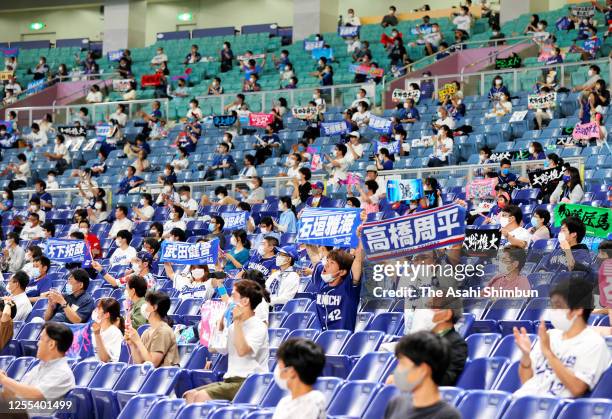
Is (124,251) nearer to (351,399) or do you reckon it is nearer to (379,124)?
(379,124)

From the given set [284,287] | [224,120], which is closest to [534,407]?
[284,287]

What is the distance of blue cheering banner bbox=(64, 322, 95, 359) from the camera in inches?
380

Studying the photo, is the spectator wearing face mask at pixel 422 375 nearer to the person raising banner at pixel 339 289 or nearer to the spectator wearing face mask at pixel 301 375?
the spectator wearing face mask at pixel 301 375

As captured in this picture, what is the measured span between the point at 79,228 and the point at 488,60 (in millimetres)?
10087

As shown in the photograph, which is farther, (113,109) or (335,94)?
(113,109)

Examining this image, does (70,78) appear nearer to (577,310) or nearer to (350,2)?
(350,2)

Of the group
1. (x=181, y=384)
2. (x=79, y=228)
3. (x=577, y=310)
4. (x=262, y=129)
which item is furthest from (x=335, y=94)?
(x=577, y=310)

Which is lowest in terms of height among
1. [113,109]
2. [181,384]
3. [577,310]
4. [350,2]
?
[181,384]

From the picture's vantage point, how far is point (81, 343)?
381 inches

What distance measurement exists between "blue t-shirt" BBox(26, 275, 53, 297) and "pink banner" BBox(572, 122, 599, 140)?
755cm

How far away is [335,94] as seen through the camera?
2133 centimetres

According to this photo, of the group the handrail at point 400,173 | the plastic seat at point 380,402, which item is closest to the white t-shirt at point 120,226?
the handrail at point 400,173

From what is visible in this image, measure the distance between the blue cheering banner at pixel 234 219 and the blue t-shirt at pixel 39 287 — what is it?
105 inches

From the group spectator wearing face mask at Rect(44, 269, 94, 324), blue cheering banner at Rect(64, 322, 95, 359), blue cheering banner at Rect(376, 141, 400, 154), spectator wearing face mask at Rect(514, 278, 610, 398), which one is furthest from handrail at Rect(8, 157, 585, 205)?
spectator wearing face mask at Rect(514, 278, 610, 398)
